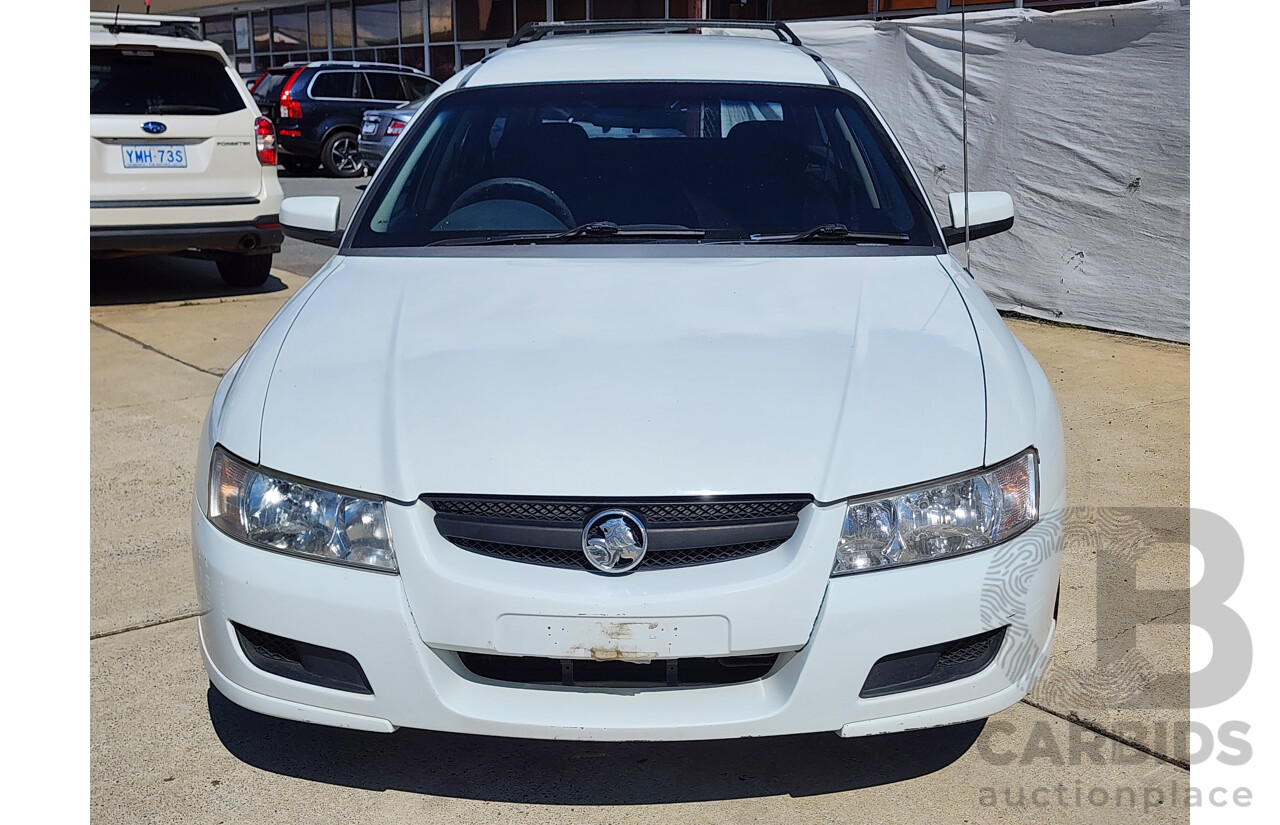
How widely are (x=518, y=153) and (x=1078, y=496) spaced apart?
242 cm

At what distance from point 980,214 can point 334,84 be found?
674 inches

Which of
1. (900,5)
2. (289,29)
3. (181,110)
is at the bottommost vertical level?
(181,110)

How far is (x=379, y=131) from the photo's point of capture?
1638cm

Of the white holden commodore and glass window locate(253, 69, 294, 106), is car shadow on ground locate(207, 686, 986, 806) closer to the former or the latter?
the white holden commodore

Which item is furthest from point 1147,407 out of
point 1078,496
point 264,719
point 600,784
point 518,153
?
point 264,719

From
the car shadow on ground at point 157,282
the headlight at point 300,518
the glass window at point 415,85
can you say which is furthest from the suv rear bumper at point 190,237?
the glass window at point 415,85

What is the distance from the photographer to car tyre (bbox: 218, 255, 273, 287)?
9336 mm

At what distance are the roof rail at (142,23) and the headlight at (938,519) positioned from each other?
24.5 feet

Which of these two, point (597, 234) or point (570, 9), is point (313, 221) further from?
point (570, 9)

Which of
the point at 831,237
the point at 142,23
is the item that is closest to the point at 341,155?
the point at 142,23

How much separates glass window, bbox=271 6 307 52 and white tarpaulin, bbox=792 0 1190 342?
24.0 metres

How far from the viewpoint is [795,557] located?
7.52ft

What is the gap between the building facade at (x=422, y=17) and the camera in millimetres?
15773

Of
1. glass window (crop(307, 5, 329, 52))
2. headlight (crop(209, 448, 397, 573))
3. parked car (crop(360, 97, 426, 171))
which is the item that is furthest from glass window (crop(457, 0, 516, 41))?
headlight (crop(209, 448, 397, 573))
